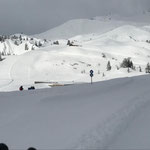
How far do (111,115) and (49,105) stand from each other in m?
3.98

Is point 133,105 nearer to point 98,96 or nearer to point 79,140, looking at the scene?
point 98,96

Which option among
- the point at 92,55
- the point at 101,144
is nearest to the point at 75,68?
the point at 92,55

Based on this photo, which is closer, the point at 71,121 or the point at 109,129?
the point at 109,129

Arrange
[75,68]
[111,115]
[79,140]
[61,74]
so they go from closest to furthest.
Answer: [79,140], [111,115], [61,74], [75,68]

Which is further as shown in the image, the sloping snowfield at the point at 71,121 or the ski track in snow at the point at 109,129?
the sloping snowfield at the point at 71,121

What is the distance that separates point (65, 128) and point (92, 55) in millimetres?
156445

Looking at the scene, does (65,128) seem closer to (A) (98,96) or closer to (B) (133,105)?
(B) (133,105)

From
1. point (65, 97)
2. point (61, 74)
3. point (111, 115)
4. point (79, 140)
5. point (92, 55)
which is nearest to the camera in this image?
point (79, 140)

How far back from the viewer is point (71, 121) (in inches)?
442

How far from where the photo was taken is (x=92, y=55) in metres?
166

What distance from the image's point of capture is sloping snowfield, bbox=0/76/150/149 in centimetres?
908

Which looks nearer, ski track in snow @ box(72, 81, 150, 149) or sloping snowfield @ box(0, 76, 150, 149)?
ski track in snow @ box(72, 81, 150, 149)

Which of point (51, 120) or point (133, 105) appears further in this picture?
point (133, 105)

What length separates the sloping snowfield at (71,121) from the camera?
358 inches
